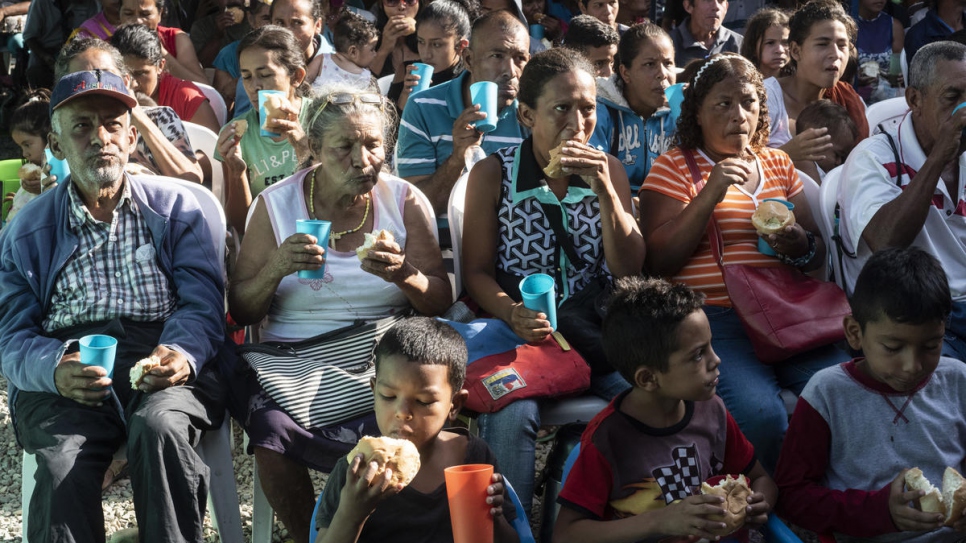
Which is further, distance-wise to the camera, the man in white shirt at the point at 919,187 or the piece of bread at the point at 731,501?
the man in white shirt at the point at 919,187

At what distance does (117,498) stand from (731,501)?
2638 millimetres

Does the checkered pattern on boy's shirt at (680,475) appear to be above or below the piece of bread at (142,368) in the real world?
below

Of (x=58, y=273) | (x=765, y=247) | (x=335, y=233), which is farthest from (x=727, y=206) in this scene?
(x=58, y=273)

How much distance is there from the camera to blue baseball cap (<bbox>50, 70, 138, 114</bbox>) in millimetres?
3422

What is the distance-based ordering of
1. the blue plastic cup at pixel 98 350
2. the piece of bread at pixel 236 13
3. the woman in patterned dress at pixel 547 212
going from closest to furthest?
1. the blue plastic cup at pixel 98 350
2. the woman in patterned dress at pixel 547 212
3. the piece of bread at pixel 236 13

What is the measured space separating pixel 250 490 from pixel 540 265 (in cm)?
158

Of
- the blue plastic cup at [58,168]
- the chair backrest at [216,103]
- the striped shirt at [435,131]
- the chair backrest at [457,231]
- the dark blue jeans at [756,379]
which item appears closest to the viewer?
the dark blue jeans at [756,379]

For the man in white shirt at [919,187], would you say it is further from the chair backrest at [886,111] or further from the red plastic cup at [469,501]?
the red plastic cup at [469,501]

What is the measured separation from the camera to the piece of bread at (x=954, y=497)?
2580 mm

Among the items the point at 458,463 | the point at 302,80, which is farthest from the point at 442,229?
the point at 458,463

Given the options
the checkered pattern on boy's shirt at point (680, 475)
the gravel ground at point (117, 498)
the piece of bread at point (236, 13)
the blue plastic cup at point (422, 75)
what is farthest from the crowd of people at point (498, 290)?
the piece of bread at point (236, 13)

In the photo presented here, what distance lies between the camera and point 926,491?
2.65 meters

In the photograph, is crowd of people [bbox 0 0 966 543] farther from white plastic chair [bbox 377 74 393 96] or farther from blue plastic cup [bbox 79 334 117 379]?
white plastic chair [bbox 377 74 393 96]

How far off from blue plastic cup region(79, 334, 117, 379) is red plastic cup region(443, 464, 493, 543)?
1.28 metres
